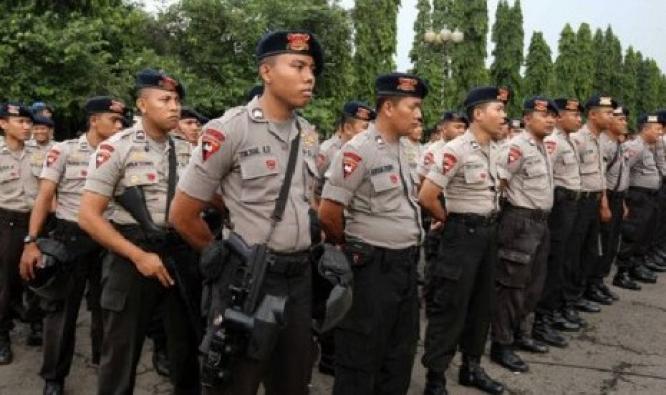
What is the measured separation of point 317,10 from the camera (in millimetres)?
23219

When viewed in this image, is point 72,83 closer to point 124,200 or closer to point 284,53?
point 124,200

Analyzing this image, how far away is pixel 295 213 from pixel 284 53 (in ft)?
2.17

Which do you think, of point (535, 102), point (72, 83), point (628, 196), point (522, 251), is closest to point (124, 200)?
point (522, 251)

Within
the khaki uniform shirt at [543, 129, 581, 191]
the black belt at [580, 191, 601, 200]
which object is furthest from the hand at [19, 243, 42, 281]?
the black belt at [580, 191, 601, 200]

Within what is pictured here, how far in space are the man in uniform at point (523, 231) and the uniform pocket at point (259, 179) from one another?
293 centimetres

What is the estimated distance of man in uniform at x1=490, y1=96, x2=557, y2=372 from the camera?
4781 millimetres

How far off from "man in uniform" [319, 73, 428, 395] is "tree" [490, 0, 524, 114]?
36.3m

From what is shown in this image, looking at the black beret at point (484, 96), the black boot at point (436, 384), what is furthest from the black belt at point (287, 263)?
the black beret at point (484, 96)

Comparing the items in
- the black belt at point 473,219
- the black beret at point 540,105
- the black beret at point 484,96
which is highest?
the black beret at point 540,105

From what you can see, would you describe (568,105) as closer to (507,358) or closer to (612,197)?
(612,197)

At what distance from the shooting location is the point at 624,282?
7742 millimetres

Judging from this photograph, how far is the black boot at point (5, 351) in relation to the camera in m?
4.74

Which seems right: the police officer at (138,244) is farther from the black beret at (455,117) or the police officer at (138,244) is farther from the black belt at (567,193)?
the black beret at (455,117)

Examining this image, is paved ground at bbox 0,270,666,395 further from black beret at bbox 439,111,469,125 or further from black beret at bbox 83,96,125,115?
black beret at bbox 439,111,469,125
